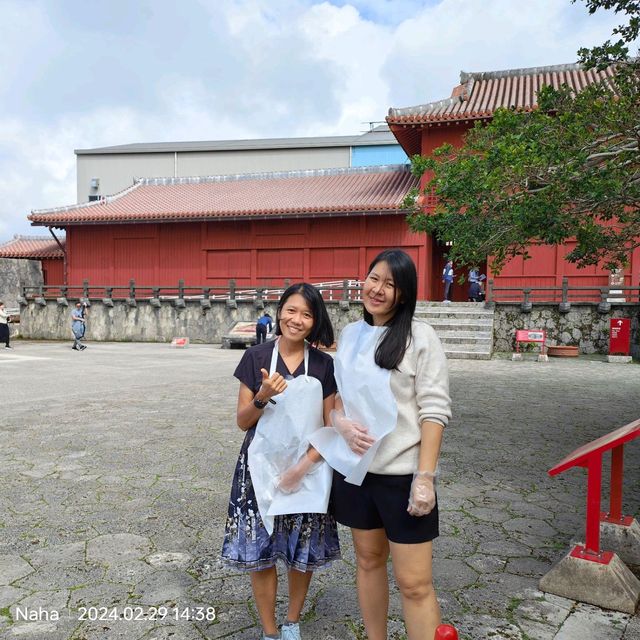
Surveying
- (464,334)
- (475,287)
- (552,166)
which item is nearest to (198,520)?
(552,166)

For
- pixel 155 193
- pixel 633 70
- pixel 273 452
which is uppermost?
pixel 155 193

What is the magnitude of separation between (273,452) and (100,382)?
857cm

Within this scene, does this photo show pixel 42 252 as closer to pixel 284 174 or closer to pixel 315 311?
pixel 284 174

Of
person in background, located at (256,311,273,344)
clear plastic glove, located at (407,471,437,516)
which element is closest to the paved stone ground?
clear plastic glove, located at (407,471,437,516)

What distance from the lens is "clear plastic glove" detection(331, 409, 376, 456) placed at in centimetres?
194

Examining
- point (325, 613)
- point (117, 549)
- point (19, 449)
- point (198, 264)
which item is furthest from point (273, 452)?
point (198, 264)

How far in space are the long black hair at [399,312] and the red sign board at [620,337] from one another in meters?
14.6

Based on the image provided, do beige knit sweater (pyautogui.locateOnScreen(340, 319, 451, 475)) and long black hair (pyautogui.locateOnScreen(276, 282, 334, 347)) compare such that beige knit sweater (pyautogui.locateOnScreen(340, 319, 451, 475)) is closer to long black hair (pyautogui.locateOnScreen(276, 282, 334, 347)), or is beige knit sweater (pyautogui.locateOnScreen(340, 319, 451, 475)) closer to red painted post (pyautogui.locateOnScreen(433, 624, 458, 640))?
long black hair (pyautogui.locateOnScreen(276, 282, 334, 347))

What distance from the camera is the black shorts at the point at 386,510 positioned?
1927 millimetres

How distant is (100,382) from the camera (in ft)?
32.6

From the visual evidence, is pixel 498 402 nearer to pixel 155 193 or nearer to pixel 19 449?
pixel 19 449

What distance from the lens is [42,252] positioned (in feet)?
84.9

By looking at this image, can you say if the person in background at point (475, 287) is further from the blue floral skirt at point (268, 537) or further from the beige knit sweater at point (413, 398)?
the beige knit sweater at point (413, 398)

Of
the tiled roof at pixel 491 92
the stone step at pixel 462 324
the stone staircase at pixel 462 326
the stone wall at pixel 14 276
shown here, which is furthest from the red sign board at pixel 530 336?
the stone wall at pixel 14 276
